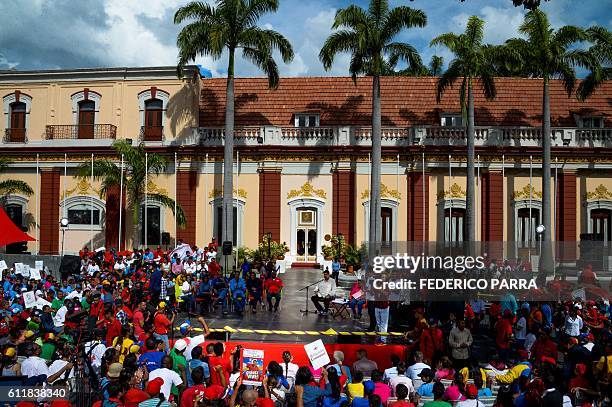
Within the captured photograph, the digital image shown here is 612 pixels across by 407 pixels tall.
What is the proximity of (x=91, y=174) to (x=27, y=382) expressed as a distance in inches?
753

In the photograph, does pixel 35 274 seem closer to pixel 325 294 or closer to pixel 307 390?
pixel 325 294

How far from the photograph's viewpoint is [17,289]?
1727 cm

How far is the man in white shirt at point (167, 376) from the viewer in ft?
26.6

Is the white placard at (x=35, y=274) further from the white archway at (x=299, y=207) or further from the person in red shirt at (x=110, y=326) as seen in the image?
the white archway at (x=299, y=207)

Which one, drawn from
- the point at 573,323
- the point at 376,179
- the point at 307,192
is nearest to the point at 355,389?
the point at 573,323

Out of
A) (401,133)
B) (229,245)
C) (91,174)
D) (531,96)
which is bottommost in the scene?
(229,245)

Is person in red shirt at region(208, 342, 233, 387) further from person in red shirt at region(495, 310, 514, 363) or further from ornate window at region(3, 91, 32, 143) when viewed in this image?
ornate window at region(3, 91, 32, 143)

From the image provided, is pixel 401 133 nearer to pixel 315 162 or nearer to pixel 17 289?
pixel 315 162

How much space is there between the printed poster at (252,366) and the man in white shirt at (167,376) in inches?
51.9

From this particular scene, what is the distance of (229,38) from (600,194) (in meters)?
18.5

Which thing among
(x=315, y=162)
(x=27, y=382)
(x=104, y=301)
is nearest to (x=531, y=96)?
(x=315, y=162)

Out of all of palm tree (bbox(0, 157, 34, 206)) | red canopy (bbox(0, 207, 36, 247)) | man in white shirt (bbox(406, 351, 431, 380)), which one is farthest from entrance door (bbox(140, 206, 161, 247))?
man in white shirt (bbox(406, 351, 431, 380))

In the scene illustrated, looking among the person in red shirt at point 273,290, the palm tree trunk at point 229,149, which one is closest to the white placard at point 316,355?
the person in red shirt at point 273,290

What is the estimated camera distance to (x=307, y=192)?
26.5m
